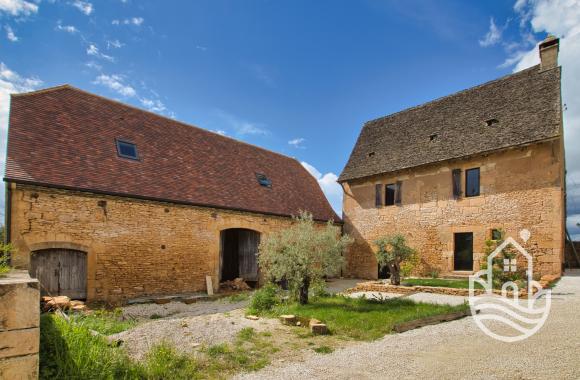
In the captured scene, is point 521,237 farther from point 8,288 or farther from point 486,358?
point 8,288

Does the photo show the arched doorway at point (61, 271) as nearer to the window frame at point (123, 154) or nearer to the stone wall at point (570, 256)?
the window frame at point (123, 154)

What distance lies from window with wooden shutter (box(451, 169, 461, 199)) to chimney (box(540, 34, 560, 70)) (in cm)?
526

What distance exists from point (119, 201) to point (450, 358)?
10.0 m

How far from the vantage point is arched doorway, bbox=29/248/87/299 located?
31.1 feet

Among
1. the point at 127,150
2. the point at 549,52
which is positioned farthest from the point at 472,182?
the point at 127,150

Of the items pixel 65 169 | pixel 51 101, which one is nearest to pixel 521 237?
pixel 65 169

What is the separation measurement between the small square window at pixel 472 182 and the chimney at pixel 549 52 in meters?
4.93

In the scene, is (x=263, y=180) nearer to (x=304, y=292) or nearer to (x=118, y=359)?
(x=304, y=292)

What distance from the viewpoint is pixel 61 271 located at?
984 cm

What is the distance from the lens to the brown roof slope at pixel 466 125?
12.6 meters

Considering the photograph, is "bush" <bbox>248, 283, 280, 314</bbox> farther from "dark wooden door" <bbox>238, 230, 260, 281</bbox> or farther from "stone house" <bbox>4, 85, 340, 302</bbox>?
"dark wooden door" <bbox>238, 230, 260, 281</bbox>

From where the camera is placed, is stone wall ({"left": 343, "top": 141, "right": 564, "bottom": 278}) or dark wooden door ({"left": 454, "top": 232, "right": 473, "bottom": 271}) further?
dark wooden door ({"left": 454, "top": 232, "right": 473, "bottom": 271})

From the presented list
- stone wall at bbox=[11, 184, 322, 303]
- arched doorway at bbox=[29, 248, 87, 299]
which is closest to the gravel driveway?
stone wall at bbox=[11, 184, 322, 303]

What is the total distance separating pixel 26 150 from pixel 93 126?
265 centimetres
